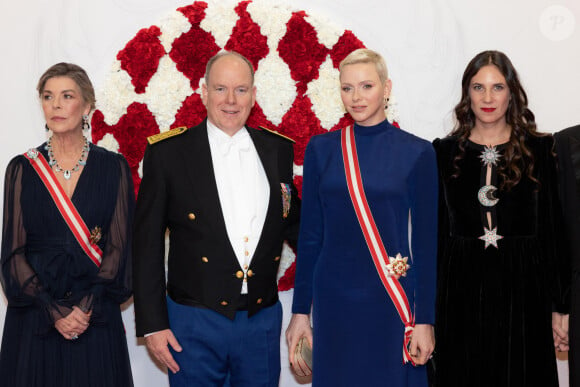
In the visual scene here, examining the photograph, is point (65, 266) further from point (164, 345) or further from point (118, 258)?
point (164, 345)

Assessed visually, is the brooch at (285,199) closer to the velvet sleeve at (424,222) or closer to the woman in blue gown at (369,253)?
the woman in blue gown at (369,253)

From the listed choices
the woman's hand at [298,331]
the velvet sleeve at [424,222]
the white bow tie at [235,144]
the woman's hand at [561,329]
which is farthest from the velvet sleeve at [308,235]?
the woman's hand at [561,329]

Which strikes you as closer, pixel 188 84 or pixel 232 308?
pixel 232 308

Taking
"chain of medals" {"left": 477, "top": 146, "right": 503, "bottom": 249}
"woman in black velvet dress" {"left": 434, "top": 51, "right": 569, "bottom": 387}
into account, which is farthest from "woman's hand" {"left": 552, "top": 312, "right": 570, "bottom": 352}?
"chain of medals" {"left": 477, "top": 146, "right": 503, "bottom": 249}

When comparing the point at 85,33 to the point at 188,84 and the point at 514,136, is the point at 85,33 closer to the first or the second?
the point at 188,84

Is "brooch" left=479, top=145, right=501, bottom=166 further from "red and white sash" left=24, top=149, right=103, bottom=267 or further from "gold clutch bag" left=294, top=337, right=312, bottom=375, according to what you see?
"red and white sash" left=24, top=149, right=103, bottom=267

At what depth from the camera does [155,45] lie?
3.22 m

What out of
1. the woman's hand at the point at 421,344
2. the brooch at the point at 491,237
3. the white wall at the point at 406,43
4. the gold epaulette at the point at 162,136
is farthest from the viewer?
the white wall at the point at 406,43

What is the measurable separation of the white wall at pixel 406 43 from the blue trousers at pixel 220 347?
1567mm

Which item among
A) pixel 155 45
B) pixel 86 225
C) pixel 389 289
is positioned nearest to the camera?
pixel 389 289

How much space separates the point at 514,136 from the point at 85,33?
7.32ft

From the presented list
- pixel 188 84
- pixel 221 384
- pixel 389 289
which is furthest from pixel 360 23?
pixel 221 384

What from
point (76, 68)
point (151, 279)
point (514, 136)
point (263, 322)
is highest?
point (76, 68)

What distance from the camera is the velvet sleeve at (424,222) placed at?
2.31m
